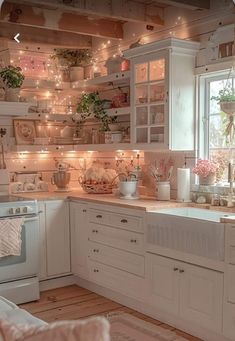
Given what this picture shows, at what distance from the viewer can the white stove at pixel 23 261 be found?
12.8ft

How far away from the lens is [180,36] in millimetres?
4094

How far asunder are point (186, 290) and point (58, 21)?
2.76m

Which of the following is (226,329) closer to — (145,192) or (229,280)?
(229,280)

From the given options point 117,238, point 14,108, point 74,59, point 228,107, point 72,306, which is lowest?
point 72,306

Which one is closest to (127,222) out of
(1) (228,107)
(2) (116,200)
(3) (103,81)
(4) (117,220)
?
(4) (117,220)

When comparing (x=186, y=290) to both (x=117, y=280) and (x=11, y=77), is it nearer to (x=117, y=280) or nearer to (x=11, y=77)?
(x=117, y=280)

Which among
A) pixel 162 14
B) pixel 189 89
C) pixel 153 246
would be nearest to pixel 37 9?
pixel 162 14

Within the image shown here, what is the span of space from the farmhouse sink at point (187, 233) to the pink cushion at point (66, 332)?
6.83ft

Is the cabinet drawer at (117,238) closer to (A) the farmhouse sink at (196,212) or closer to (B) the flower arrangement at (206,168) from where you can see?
(A) the farmhouse sink at (196,212)

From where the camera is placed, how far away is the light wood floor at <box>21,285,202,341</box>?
3662 millimetres

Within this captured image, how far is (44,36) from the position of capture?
477cm

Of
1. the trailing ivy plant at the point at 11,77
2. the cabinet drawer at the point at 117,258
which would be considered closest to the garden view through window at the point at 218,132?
the cabinet drawer at the point at 117,258

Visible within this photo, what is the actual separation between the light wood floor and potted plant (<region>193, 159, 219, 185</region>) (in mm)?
1242

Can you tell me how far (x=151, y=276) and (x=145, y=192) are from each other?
46.2 inches
